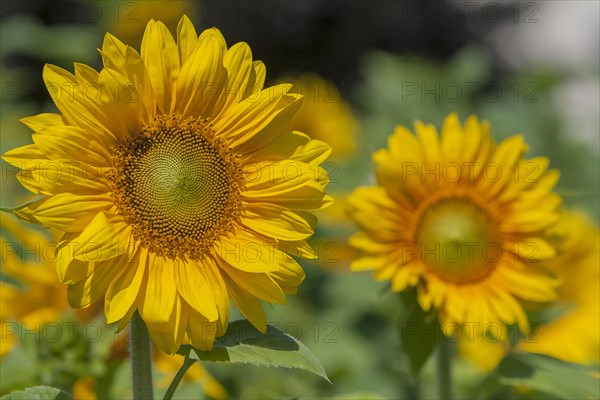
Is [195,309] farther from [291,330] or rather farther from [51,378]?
A: [291,330]

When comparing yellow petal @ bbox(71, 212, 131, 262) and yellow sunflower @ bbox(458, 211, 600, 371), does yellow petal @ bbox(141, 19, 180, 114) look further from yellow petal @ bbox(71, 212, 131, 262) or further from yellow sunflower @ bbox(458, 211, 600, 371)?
yellow sunflower @ bbox(458, 211, 600, 371)

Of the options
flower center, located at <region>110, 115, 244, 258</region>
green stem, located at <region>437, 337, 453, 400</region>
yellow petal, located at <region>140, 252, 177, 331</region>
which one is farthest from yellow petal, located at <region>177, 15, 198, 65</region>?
green stem, located at <region>437, 337, 453, 400</region>

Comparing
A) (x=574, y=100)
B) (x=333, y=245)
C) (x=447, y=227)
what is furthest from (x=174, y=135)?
(x=574, y=100)

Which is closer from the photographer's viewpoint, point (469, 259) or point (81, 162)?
point (81, 162)

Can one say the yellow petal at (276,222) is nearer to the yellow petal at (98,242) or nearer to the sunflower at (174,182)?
the sunflower at (174,182)

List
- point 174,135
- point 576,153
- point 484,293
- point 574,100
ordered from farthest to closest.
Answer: point 574,100 < point 576,153 < point 484,293 < point 174,135

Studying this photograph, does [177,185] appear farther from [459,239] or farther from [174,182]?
[459,239]
